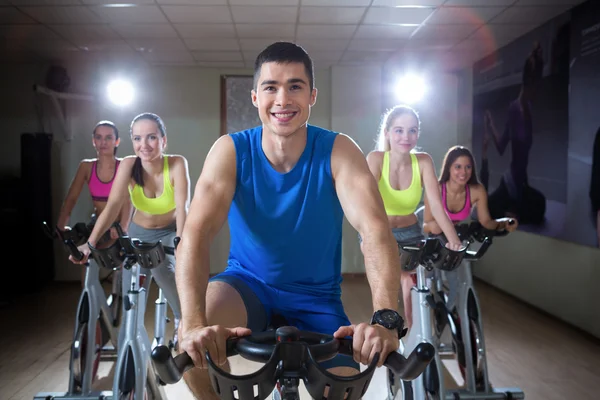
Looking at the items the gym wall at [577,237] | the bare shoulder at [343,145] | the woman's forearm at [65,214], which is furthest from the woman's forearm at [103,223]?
the gym wall at [577,237]

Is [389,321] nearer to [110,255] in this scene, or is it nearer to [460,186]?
[110,255]


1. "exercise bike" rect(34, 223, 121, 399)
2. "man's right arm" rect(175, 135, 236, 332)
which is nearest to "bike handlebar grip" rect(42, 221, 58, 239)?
"exercise bike" rect(34, 223, 121, 399)

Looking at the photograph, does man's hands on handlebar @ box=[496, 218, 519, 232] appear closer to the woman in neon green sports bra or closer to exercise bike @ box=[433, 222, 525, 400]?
exercise bike @ box=[433, 222, 525, 400]

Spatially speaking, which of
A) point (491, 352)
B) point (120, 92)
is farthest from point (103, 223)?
point (120, 92)

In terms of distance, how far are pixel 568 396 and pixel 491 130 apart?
10.9 feet

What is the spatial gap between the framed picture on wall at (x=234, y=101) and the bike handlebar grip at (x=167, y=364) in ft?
17.5

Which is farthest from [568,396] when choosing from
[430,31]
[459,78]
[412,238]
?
[459,78]

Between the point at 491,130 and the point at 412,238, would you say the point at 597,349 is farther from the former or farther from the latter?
the point at 491,130

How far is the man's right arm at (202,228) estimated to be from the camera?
43.7 inches

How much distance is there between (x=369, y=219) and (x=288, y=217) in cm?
22

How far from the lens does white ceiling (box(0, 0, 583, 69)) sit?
12.9ft

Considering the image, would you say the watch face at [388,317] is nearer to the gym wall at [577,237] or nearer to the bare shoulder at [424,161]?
the bare shoulder at [424,161]

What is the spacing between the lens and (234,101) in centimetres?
605

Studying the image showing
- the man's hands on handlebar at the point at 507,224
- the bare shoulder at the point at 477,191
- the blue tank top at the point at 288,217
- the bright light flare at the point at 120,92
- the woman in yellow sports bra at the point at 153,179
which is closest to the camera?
the blue tank top at the point at 288,217
